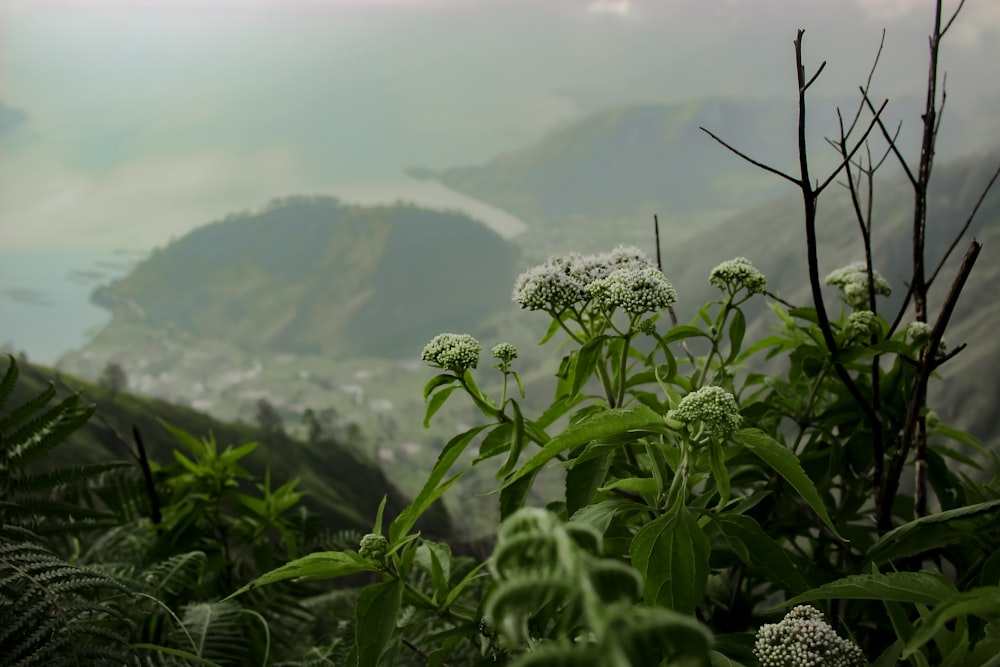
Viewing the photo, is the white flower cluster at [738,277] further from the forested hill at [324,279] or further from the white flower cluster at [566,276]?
the forested hill at [324,279]

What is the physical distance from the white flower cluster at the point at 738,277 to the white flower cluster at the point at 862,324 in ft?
0.32

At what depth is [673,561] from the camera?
511 mm

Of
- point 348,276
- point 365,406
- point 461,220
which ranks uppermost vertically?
point 461,220

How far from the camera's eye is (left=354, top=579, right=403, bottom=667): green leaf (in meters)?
0.61

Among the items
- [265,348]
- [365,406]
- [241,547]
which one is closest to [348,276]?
[265,348]

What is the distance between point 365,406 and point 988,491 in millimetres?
20202

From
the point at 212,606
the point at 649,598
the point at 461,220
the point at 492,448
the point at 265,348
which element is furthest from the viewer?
the point at 461,220

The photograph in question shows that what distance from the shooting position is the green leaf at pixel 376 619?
606 mm

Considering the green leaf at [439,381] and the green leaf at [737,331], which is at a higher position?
the green leaf at [737,331]

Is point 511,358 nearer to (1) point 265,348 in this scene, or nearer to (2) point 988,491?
(2) point 988,491

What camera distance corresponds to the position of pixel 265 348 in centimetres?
2658

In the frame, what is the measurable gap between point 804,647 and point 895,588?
0.07m

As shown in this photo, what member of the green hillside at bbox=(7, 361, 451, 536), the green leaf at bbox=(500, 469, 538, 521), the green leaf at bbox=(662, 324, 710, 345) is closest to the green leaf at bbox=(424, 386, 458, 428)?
the green leaf at bbox=(500, 469, 538, 521)

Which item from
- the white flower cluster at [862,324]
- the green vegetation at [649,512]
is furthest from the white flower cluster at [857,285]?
the white flower cluster at [862,324]
